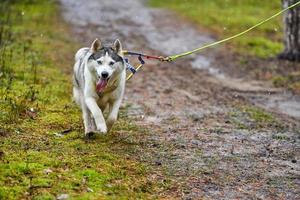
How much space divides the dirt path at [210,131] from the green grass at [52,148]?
0.43m

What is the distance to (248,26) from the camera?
24.3 meters

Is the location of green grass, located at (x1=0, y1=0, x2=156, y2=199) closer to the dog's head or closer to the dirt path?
the dirt path

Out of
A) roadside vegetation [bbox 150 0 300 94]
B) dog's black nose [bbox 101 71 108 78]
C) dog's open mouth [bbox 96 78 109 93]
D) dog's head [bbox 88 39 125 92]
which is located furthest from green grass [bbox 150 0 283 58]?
dog's black nose [bbox 101 71 108 78]

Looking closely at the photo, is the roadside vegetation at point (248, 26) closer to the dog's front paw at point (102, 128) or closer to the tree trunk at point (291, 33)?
the tree trunk at point (291, 33)

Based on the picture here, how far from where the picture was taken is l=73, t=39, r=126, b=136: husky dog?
8453mm

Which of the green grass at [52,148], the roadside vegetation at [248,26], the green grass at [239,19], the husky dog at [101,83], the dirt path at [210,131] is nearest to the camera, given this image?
the green grass at [52,148]

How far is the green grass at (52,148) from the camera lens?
6.68 m

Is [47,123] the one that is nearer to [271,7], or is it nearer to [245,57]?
[245,57]

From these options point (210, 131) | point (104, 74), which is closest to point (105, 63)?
point (104, 74)

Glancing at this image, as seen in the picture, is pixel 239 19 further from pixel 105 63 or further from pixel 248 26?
pixel 105 63

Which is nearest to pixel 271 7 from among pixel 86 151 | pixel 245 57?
pixel 245 57

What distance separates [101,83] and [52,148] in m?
1.21

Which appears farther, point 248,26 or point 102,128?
point 248,26

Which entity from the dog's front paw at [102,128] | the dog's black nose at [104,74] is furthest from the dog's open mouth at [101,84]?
the dog's front paw at [102,128]
